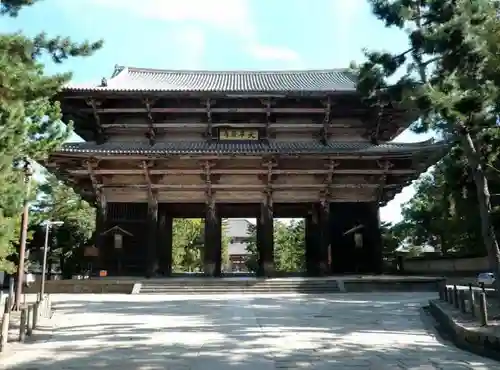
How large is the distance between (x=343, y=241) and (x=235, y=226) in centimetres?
5115

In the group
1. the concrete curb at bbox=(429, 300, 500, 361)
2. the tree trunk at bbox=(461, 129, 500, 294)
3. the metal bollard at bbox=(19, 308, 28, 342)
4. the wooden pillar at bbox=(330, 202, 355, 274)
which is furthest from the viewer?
the wooden pillar at bbox=(330, 202, 355, 274)

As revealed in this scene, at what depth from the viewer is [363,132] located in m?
20.6

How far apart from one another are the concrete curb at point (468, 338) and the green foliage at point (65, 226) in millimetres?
17265

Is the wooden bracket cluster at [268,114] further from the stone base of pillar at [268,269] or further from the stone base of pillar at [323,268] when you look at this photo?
the stone base of pillar at [323,268]

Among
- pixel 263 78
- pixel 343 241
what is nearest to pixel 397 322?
pixel 343 241

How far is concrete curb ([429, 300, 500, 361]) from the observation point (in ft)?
23.5

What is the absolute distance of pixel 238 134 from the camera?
20219 mm

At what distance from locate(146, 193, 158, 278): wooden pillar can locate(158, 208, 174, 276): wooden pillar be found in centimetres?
150

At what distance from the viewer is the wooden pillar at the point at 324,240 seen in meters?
19.0

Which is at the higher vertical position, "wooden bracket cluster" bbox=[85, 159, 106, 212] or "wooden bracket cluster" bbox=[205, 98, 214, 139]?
"wooden bracket cluster" bbox=[205, 98, 214, 139]

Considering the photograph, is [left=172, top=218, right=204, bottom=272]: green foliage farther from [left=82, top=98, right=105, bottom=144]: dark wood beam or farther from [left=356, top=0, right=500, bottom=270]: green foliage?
[left=356, top=0, right=500, bottom=270]: green foliage

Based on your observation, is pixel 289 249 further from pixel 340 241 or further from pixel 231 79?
pixel 340 241

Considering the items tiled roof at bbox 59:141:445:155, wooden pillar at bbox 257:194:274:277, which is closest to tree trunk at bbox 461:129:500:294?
tiled roof at bbox 59:141:445:155

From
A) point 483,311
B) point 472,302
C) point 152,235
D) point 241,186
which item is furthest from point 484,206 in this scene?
point 152,235
